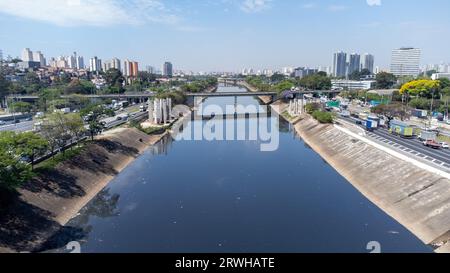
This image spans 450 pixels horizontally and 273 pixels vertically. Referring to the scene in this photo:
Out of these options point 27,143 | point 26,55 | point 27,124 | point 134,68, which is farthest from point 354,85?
point 26,55

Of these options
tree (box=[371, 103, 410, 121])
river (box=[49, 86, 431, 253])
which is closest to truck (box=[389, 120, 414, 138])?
tree (box=[371, 103, 410, 121])

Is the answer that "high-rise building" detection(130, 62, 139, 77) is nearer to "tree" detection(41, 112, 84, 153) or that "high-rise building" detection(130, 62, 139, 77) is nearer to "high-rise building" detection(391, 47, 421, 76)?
"high-rise building" detection(391, 47, 421, 76)

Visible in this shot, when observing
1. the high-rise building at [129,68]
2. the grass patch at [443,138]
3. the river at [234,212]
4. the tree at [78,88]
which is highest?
the high-rise building at [129,68]

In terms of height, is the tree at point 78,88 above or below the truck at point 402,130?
above

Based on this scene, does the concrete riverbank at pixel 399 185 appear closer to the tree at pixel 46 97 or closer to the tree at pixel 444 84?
the tree at pixel 444 84

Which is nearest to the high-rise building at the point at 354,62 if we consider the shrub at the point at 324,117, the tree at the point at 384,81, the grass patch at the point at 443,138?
the tree at the point at 384,81

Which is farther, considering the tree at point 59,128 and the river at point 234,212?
the tree at point 59,128

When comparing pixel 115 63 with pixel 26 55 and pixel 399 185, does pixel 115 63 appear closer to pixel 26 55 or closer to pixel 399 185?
pixel 26 55

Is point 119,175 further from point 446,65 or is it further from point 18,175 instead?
point 446,65
